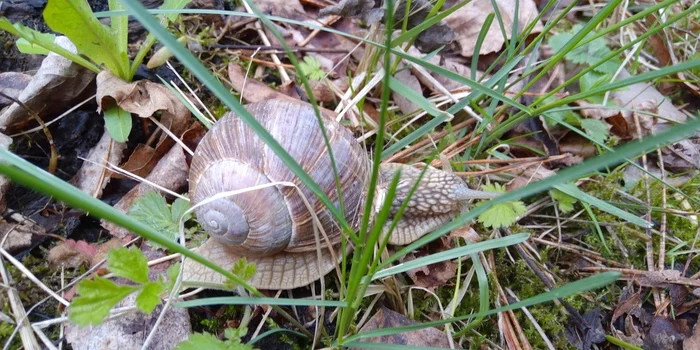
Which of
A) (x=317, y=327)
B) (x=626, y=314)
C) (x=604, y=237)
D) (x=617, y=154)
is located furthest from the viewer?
(x=604, y=237)

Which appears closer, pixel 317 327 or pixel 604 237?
pixel 317 327

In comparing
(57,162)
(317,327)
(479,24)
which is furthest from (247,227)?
(479,24)

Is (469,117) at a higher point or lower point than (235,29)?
lower

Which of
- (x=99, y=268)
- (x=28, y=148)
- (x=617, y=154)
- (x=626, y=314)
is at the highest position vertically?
(x=617, y=154)

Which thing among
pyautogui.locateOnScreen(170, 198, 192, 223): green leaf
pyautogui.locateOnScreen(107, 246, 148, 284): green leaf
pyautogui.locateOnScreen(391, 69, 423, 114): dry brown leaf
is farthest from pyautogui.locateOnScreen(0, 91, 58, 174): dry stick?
pyautogui.locateOnScreen(391, 69, 423, 114): dry brown leaf

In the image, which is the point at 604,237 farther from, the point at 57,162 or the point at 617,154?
the point at 57,162

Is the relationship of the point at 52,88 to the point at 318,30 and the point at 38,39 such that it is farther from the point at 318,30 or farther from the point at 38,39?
the point at 318,30

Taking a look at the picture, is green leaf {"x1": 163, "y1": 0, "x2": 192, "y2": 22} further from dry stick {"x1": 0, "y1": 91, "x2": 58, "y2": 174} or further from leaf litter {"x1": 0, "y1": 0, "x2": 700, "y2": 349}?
dry stick {"x1": 0, "y1": 91, "x2": 58, "y2": 174}
